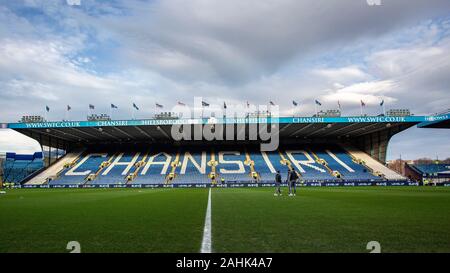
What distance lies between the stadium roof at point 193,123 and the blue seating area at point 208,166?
3220 millimetres

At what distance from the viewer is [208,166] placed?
5062 centimetres

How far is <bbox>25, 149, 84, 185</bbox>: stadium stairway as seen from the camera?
48612mm

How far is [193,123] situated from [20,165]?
34691 millimetres

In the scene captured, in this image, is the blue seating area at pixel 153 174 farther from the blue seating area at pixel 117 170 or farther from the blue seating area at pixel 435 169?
the blue seating area at pixel 435 169

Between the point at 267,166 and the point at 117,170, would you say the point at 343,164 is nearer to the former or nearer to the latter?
the point at 267,166

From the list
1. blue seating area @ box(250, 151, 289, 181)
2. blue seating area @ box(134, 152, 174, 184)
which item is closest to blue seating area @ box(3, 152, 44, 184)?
blue seating area @ box(134, 152, 174, 184)

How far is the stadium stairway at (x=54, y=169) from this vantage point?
4861 centimetres

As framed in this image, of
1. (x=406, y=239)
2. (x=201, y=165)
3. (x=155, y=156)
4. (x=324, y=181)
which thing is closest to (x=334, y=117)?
(x=324, y=181)

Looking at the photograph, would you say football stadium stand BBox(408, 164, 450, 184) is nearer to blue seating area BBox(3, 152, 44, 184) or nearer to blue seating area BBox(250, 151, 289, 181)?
blue seating area BBox(250, 151, 289, 181)

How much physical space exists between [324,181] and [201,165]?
1828cm

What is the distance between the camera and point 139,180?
47.1 meters

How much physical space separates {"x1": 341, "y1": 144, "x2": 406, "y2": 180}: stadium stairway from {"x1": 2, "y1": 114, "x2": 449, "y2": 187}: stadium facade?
13cm

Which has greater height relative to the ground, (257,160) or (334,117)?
(334,117)
